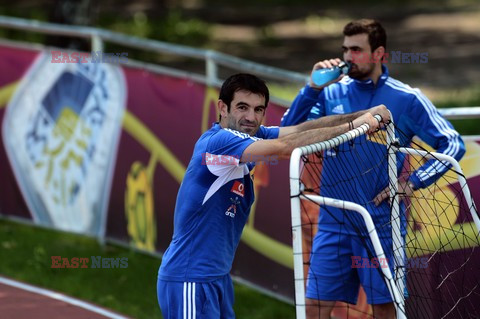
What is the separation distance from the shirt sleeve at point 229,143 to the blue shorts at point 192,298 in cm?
76

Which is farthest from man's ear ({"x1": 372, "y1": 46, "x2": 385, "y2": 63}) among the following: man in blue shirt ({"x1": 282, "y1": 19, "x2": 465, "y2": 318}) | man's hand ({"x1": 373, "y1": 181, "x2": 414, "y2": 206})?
man's hand ({"x1": 373, "y1": 181, "x2": 414, "y2": 206})

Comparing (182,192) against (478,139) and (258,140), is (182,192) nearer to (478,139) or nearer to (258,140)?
(258,140)

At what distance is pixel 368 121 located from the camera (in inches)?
205

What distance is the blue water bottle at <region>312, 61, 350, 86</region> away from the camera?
6.38m

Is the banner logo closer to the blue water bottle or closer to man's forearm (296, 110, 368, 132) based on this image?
the blue water bottle

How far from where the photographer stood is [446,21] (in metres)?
27.9

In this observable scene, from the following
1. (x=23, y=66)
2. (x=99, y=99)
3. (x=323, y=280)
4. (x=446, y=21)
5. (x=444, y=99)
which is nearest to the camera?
(x=323, y=280)

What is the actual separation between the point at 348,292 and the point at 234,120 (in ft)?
5.69

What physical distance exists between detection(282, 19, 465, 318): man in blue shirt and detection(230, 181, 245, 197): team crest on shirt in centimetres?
99

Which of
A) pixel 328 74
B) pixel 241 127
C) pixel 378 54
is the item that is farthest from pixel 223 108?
pixel 378 54

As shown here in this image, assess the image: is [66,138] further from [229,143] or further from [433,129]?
[229,143]

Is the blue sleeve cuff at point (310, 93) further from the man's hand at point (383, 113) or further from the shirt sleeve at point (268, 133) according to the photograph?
the man's hand at point (383, 113)

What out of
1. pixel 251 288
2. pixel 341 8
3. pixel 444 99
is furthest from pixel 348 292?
pixel 341 8

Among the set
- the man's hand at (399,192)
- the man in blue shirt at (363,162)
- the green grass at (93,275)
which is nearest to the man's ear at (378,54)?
the man in blue shirt at (363,162)
